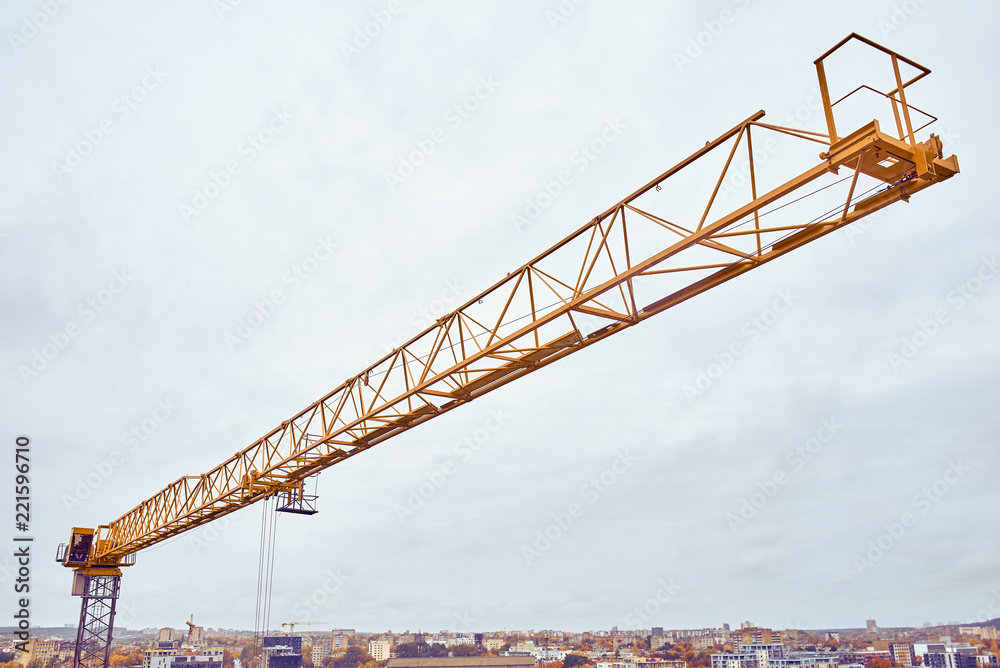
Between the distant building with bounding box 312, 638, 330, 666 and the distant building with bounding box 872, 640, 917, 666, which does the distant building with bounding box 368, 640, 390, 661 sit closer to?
→ the distant building with bounding box 312, 638, 330, 666

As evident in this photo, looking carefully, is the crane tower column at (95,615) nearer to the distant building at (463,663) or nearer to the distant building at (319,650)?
the distant building at (463,663)

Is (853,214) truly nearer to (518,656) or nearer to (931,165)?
Answer: (931,165)

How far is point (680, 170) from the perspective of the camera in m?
11.8

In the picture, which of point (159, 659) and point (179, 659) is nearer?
point (159, 659)

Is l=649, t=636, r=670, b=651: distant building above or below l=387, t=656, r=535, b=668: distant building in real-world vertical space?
below

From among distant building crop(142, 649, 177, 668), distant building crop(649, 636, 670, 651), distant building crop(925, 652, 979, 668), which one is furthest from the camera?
distant building crop(649, 636, 670, 651)

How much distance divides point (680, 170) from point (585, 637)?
13491cm

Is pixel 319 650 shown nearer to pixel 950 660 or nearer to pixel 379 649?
pixel 379 649

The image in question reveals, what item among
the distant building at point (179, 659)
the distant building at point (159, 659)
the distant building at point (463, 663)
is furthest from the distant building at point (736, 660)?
the distant building at point (159, 659)

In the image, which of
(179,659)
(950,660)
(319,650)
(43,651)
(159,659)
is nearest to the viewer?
(159,659)

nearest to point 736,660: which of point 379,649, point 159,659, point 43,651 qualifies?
point 379,649

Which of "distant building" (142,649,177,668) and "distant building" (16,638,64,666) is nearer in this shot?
"distant building" (142,649,177,668)

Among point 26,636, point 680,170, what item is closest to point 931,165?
point 680,170

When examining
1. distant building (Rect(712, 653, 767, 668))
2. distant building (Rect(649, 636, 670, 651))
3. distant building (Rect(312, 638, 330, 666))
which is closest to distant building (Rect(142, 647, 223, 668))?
distant building (Rect(312, 638, 330, 666))
